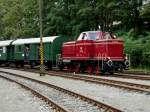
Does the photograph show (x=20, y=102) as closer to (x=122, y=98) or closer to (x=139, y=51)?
(x=122, y=98)

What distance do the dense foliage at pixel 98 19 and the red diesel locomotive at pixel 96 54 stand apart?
211 inches

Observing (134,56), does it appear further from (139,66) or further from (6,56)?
(6,56)

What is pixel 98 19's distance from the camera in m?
49.6

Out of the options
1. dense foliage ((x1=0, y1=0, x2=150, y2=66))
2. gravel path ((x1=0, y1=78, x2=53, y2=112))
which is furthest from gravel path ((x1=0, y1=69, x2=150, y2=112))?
dense foliage ((x1=0, y1=0, x2=150, y2=66))

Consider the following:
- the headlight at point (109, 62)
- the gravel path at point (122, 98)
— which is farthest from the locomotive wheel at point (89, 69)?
the gravel path at point (122, 98)

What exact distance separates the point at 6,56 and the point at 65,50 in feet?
53.2

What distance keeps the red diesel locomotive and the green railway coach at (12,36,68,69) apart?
11.7ft

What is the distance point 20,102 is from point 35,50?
1072 inches

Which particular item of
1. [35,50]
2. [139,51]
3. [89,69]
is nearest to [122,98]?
[89,69]

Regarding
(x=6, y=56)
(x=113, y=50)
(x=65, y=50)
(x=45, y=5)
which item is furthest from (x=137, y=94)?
(x=45, y=5)

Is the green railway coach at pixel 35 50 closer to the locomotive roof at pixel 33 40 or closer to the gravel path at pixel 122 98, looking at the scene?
the locomotive roof at pixel 33 40

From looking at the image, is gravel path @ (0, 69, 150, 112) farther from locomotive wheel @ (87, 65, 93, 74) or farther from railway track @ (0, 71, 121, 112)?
locomotive wheel @ (87, 65, 93, 74)

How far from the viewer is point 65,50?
1457 inches

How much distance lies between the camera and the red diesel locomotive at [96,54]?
3048cm
